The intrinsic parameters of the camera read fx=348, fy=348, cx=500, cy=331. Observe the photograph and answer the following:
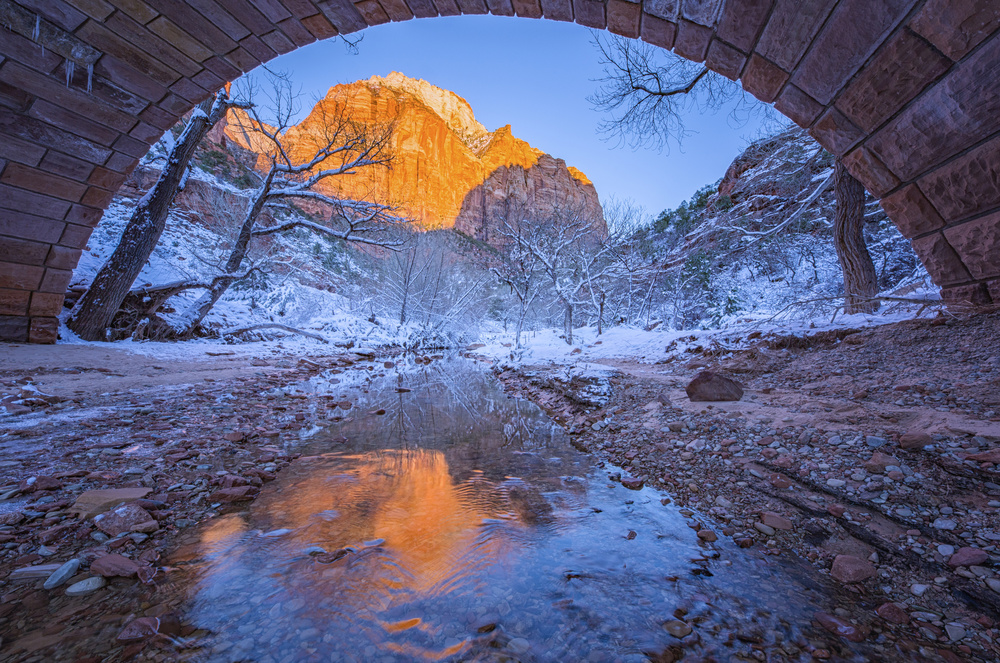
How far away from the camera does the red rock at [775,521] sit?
5.98ft

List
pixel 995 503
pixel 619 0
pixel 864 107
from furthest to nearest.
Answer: pixel 619 0 → pixel 864 107 → pixel 995 503

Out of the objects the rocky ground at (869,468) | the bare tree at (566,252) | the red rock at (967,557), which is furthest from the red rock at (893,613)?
the bare tree at (566,252)

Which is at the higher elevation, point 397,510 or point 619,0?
point 619,0

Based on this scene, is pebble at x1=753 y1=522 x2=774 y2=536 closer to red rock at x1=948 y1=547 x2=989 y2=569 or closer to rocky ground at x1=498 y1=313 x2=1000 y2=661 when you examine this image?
rocky ground at x1=498 y1=313 x2=1000 y2=661

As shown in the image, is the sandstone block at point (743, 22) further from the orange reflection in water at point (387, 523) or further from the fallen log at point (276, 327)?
the fallen log at point (276, 327)

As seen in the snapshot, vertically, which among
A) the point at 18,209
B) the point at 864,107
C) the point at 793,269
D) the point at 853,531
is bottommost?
the point at 853,531

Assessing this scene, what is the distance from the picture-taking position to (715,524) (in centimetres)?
192

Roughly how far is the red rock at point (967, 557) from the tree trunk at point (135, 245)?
1052cm

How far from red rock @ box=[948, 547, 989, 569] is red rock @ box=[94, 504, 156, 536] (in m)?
3.45

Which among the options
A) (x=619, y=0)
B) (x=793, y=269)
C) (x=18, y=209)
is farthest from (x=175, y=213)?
(x=793, y=269)

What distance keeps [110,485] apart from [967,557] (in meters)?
4.05

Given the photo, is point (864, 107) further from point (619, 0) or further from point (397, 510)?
point (397, 510)

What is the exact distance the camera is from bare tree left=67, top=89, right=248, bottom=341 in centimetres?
640

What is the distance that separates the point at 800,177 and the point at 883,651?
987 centimetres
